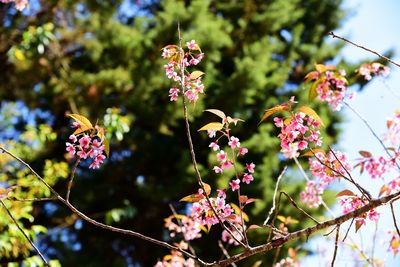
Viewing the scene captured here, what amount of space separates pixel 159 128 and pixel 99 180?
1.00 metres

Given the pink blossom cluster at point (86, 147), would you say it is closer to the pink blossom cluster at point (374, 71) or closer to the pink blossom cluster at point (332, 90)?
the pink blossom cluster at point (332, 90)

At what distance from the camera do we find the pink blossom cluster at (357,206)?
1.40 m

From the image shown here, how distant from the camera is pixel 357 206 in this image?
4.90 feet

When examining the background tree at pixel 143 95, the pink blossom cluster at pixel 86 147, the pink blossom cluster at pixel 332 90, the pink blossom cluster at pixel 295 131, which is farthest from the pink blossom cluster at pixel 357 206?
the background tree at pixel 143 95

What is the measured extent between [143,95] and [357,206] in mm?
4222

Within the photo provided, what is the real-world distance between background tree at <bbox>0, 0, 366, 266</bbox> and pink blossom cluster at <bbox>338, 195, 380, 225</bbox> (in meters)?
2.99

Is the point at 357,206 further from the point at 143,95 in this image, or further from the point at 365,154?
the point at 143,95

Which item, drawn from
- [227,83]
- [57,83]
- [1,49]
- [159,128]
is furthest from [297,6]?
[1,49]

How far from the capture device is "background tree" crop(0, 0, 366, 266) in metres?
5.20

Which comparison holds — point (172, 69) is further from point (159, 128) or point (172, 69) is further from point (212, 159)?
point (159, 128)

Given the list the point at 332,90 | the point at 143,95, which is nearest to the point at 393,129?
Result: the point at 332,90

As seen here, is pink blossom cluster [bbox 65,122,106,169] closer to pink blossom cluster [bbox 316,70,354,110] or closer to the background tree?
pink blossom cluster [bbox 316,70,354,110]

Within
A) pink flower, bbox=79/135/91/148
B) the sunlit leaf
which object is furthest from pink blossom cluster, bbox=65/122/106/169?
the sunlit leaf

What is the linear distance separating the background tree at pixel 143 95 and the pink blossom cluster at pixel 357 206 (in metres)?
2.99
